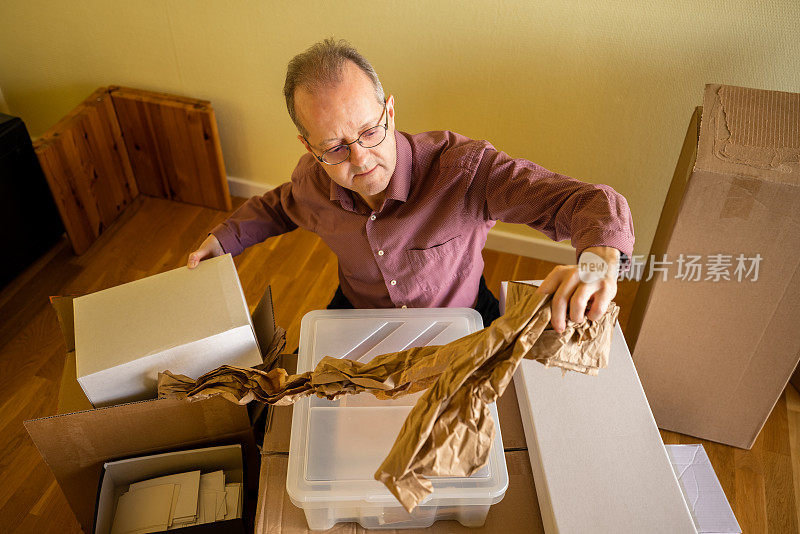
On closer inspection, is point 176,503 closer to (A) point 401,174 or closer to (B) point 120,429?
(B) point 120,429

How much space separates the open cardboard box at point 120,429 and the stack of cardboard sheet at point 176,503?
0.15ft

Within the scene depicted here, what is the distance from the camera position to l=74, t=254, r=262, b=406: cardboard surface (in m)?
0.99

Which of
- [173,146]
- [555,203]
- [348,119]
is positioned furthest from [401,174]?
[173,146]

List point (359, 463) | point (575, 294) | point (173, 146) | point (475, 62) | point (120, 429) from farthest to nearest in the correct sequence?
point (173, 146) < point (475, 62) < point (120, 429) < point (359, 463) < point (575, 294)

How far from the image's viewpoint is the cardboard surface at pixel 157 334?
99 centimetres

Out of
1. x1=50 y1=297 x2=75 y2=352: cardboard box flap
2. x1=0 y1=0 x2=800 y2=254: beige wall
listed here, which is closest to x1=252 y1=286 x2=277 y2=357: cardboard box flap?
x1=50 y1=297 x2=75 y2=352: cardboard box flap

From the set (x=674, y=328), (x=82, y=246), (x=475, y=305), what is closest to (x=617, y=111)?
(x=674, y=328)

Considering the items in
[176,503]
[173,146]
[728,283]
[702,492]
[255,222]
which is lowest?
[702,492]

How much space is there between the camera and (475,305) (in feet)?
4.61

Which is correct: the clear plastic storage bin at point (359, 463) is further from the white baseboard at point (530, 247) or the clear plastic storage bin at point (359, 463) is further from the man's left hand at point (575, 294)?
the white baseboard at point (530, 247)

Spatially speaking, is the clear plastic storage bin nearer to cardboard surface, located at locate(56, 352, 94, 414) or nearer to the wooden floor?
cardboard surface, located at locate(56, 352, 94, 414)

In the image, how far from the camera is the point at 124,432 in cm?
107

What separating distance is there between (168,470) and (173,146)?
155cm

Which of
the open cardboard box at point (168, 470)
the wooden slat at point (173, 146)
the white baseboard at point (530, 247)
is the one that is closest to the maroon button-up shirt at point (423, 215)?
the open cardboard box at point (168, 470)
